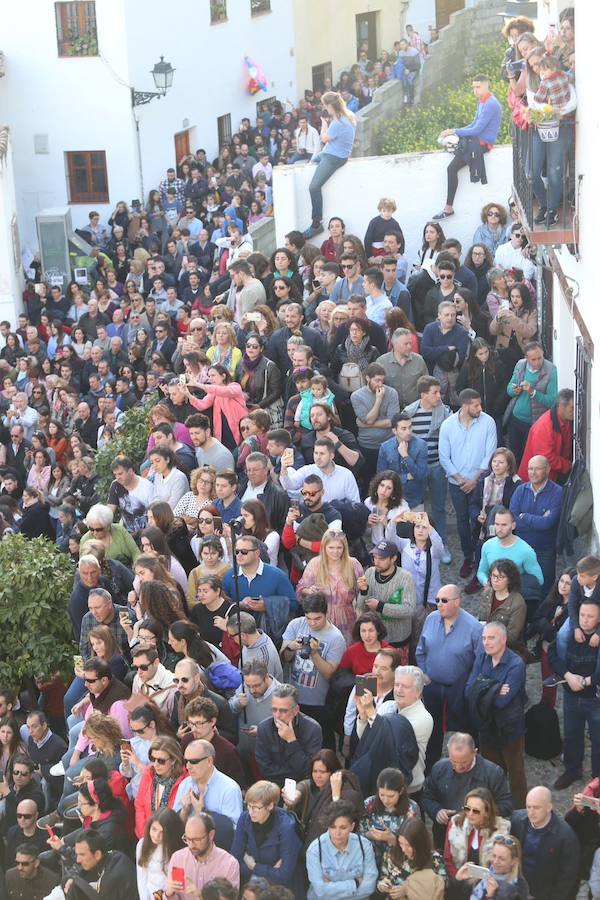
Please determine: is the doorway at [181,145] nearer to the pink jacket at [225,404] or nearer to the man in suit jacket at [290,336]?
the man in suit jacket at [290,336]

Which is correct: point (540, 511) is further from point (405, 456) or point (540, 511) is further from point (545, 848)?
point (545, 848)

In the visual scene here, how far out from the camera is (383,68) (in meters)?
34.9

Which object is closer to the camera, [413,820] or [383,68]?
[413,820]

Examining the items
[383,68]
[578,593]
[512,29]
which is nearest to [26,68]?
[383,68]

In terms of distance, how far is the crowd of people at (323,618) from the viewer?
8555 millimetres

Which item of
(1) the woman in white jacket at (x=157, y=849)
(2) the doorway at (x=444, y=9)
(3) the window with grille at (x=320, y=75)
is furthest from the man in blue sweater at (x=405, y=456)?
(2) the doorway at (x=444, y=9)

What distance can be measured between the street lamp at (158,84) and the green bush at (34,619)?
63.6 ft

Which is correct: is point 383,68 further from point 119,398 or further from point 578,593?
point 578,593

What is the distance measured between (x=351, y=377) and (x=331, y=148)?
20.2ft

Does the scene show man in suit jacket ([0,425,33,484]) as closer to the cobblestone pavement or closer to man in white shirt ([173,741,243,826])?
the cobblestone pavement

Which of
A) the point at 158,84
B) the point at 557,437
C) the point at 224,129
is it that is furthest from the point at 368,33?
the point at 557,437

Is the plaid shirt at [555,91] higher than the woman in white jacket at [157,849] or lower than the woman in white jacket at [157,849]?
higher

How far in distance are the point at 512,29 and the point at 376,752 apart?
7.78 meters

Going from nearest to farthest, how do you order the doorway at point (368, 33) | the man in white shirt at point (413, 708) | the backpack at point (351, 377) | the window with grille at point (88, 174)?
the man in white shirt at point (413, 708) → the backpack at point (351, 377) → the window with grille at point (88, 174) → the doorway at point (368, 33)
